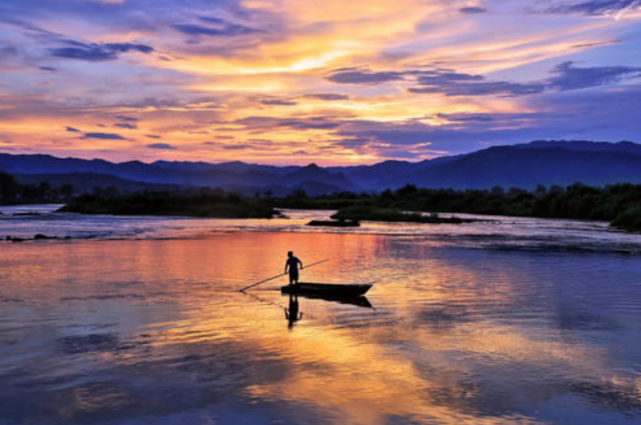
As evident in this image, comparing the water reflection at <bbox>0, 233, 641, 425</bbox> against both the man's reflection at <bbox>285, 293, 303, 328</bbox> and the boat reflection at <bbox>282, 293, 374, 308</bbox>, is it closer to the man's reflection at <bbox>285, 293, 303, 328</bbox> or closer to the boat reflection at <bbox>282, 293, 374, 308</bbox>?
the man's reflection at <bbox>285, 293, 303, 328</bbox>

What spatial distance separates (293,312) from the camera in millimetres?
23438

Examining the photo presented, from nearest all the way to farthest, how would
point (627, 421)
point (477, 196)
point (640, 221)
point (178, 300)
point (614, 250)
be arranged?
point (627, 421) → point (178, 300) → point (614, 250) → point (640, 221) → point (477, 196)

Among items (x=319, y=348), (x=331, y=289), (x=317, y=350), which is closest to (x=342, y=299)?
(x=331, y=289)

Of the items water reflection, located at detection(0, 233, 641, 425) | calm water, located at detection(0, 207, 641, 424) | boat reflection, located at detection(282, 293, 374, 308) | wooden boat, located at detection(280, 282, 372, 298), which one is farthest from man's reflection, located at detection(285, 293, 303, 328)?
boat reflection, located at detection(282, 293, 374, 308)

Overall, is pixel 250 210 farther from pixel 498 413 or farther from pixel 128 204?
pixel 498 413

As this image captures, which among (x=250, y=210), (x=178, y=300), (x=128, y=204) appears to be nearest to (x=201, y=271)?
(x=178, y=300)

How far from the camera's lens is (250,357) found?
1680 cm

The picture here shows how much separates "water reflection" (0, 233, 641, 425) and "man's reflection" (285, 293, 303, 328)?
43 millimetres

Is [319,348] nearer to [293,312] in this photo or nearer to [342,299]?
[293,312]

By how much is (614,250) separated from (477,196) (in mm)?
106688

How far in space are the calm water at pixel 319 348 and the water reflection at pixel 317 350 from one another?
60 millimetres

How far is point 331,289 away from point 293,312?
3300 millimetres

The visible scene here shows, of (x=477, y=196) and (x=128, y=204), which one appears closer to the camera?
(x=128, y=204)

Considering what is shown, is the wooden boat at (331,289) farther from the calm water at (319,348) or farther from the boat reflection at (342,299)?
the calm water at (319,348)
